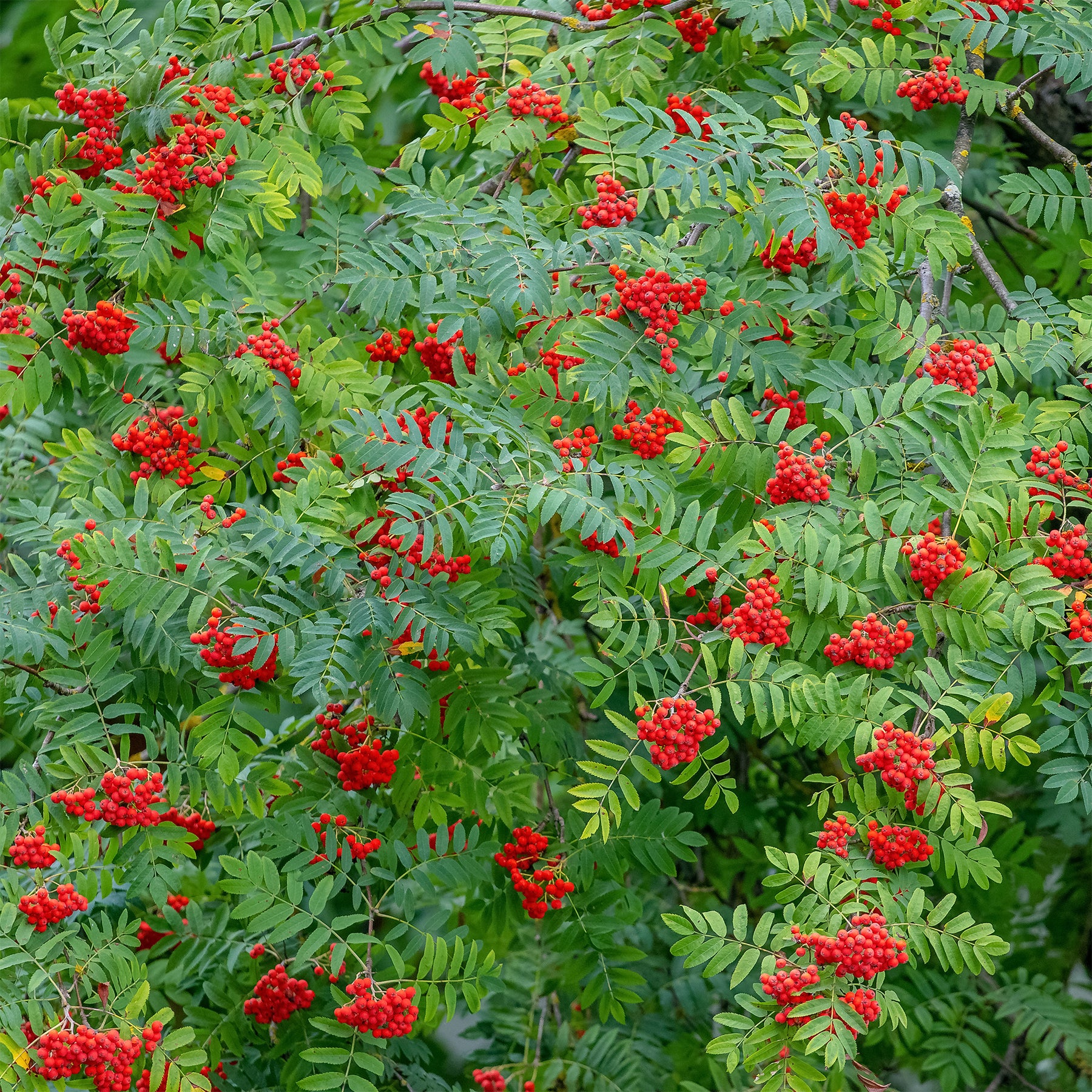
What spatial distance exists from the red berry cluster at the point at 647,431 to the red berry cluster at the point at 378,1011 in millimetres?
1218

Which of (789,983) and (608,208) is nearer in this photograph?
(789,983)

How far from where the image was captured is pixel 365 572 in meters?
2.47

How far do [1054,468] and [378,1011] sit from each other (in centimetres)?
177

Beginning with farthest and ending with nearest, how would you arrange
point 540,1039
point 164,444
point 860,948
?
1. point 540,1039
2. point 164,444
3. point 860,948

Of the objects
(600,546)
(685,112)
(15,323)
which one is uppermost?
(685,112)

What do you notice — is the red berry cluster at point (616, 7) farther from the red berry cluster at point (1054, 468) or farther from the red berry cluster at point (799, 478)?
the red berry cluster at point (1054, 468)

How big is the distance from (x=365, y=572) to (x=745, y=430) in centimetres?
84

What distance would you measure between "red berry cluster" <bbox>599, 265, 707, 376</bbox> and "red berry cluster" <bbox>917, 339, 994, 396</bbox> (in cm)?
51

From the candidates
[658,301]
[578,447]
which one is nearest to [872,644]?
[578,447]

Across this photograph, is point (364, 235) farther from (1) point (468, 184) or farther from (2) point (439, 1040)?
(2) point (439, 1040)

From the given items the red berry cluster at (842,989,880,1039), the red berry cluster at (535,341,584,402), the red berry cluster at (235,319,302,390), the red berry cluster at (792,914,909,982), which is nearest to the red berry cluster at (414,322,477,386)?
the red berry cluster at (535,341,584,402)

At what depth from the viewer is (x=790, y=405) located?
104 inches

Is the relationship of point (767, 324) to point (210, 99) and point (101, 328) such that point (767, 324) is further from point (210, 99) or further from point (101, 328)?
point (101, 328)

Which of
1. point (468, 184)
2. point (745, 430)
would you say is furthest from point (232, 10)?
point (745, 430)
